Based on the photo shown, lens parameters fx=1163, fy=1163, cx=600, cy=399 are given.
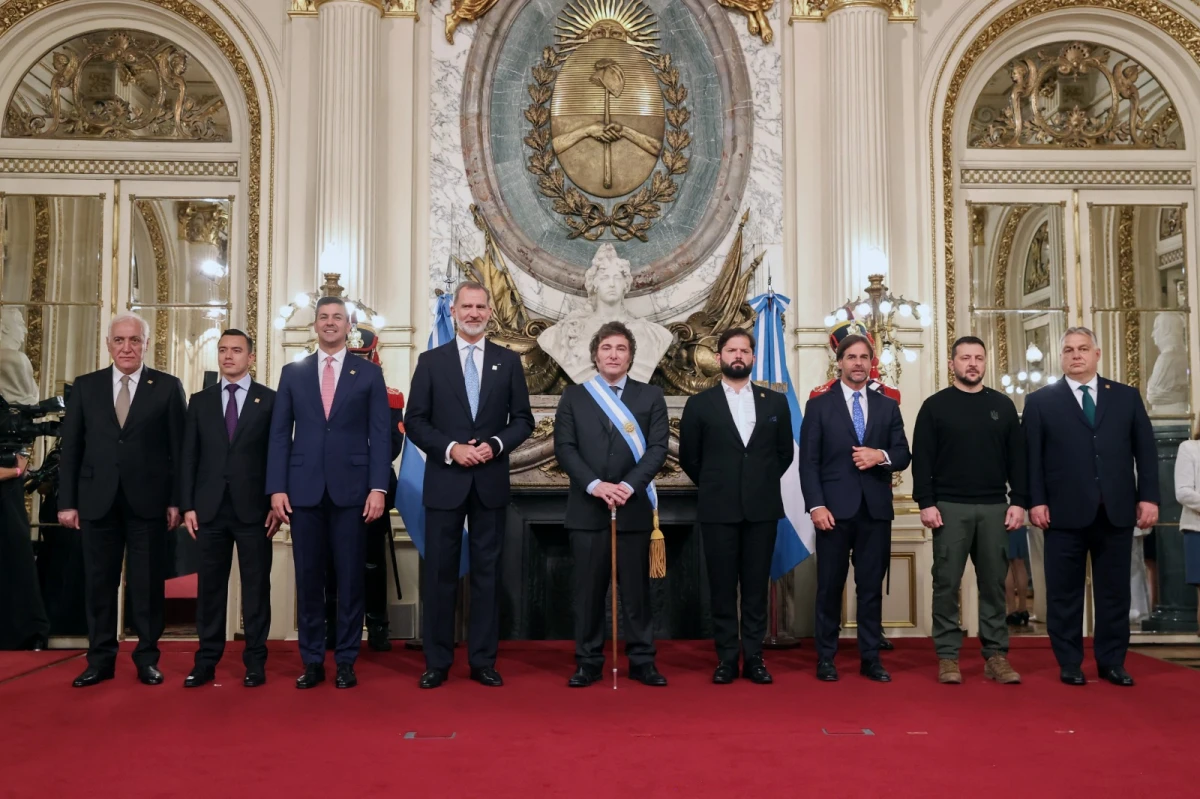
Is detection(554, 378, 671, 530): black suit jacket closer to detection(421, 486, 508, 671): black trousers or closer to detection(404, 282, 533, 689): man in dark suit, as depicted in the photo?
detection(404, 282, 533, 689): man in dark suit

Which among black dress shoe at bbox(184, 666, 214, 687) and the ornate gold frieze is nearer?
black dress shoe at bbox(184, 666, 214, 687)

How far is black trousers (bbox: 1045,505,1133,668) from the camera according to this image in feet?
17.2

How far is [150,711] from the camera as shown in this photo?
4.50 m

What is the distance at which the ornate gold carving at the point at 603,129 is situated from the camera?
310 inches

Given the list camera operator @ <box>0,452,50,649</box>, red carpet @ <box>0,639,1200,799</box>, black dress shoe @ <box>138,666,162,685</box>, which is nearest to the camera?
red carpet @ <box>0,639,1200,799</box>

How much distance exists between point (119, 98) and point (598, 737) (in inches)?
242

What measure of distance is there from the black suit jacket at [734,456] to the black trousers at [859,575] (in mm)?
318

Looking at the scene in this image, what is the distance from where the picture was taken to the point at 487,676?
504cm

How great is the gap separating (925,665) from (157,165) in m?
5.95

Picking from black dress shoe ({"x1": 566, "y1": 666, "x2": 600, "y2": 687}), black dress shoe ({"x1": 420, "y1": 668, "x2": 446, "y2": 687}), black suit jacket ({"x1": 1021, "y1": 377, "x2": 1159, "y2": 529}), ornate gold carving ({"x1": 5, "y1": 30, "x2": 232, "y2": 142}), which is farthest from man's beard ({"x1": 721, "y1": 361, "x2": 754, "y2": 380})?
ornate gold carving ({"x1": 5, "y1": 30, "x2": 232, "y2": 142})

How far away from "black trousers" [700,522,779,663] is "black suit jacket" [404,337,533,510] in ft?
3.22

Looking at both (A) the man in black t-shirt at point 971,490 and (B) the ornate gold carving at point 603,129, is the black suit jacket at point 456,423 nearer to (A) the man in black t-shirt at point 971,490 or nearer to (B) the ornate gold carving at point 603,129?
(A) the man in black t-shirt at point 971,490

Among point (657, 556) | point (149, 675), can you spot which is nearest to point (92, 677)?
point (149, 675)

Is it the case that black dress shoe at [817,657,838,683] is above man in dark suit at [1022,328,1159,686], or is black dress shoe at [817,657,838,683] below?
below
